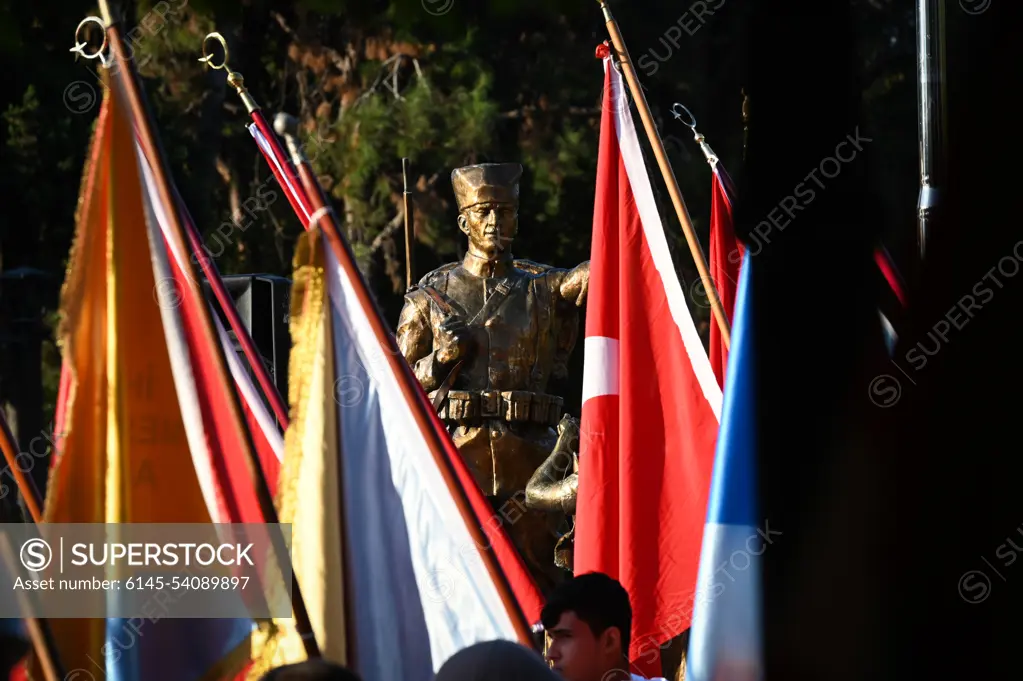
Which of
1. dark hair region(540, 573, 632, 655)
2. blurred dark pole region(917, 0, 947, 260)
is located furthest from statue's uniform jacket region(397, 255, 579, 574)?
dark hair region(540, 573, 632, 655)

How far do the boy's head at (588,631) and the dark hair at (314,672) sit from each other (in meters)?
1.47

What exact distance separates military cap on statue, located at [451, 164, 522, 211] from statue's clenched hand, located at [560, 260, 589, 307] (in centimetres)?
46

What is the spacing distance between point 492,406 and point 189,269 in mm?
3510

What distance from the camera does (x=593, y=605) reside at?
14.2 feet

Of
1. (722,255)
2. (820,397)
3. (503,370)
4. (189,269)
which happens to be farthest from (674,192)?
(820,397)

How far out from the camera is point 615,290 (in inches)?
267

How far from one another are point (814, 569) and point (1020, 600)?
0.80 feet

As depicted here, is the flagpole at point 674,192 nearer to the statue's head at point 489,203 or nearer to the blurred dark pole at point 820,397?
the statue's head at point 489,203

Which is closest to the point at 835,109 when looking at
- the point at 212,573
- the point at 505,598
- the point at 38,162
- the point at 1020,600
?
the point at 1020,600

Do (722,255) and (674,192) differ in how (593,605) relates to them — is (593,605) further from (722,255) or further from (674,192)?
(722,255)

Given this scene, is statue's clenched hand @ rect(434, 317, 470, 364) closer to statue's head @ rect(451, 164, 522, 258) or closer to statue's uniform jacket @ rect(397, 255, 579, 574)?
statue's uniform jacket @ rect(397, 255, 579, 574)

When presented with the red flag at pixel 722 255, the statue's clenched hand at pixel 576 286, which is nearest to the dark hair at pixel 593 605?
the red flag at pixel 722 255

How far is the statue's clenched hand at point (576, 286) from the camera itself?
27.9 feet

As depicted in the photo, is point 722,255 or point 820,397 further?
point 722,255
